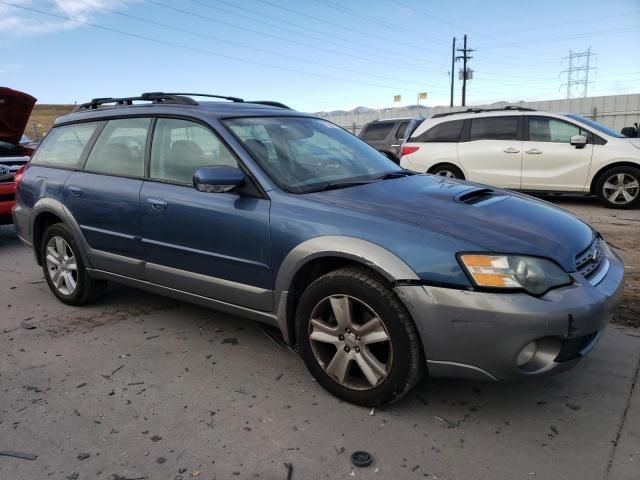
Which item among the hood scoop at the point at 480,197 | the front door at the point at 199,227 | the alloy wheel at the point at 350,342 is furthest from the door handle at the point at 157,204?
the hood scoop at the point at 480,197

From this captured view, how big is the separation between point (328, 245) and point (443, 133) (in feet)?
25.7

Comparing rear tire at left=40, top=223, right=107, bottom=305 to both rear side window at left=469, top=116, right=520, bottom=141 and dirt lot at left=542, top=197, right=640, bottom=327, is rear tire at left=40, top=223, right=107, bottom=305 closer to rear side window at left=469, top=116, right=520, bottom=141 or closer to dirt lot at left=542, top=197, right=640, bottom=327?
dirt lot at left=542, top=197, right=640, bottom=327

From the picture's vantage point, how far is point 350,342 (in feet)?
9.10

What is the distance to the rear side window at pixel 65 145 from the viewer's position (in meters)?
4.33

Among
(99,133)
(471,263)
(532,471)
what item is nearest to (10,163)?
(99,133)

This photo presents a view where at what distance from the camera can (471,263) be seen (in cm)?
244

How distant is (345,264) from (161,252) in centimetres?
143

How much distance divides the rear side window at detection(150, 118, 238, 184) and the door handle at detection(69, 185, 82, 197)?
809mm

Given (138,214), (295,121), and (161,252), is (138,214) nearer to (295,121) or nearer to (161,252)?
(161,252)

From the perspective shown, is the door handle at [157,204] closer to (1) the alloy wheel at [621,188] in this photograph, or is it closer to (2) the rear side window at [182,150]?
(2) the rear side window at [182,150]

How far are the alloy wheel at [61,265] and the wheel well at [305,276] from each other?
2.24 meters

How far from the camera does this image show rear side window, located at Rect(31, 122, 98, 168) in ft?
14.2

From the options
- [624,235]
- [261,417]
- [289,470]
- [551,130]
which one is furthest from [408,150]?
[289,470]

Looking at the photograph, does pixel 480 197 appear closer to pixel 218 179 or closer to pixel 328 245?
pixel 328 245
